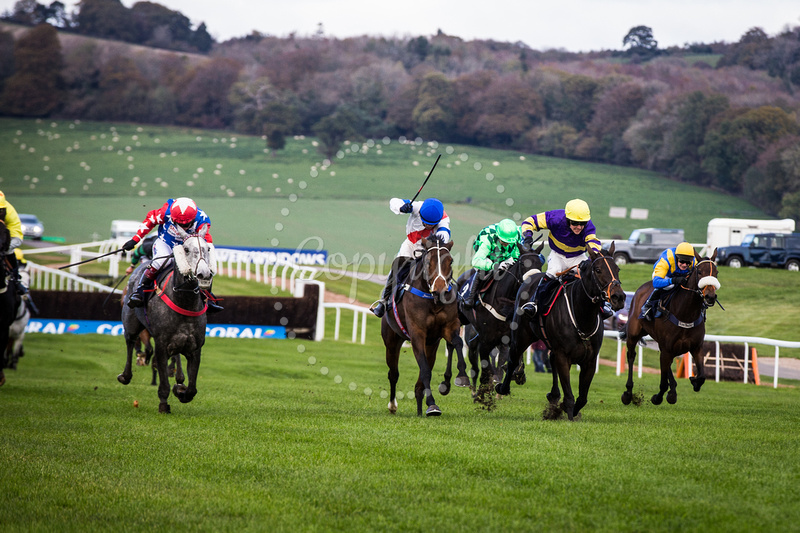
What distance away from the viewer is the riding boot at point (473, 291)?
11.6 m

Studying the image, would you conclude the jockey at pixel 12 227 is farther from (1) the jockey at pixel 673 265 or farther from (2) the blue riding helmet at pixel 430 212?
(1) the jockey at pixel 673 265

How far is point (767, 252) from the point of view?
37.8 meters

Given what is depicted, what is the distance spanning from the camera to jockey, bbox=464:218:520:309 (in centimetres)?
1145

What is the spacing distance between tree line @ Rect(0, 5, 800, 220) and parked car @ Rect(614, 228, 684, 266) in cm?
1411

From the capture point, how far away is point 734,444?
7.66m

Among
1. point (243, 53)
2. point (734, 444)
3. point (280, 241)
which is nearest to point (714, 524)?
point (734, 444)

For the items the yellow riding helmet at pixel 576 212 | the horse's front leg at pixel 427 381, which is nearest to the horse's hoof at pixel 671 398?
the yellow riding helmet at pixel 576 212

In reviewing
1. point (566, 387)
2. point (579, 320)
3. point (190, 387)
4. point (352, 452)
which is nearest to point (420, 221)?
point (579, 320)

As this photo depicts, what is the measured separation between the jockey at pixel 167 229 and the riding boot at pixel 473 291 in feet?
11.1

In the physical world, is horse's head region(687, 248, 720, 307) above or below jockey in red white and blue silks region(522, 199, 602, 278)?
below

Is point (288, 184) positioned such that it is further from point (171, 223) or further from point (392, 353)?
point (392, 353)

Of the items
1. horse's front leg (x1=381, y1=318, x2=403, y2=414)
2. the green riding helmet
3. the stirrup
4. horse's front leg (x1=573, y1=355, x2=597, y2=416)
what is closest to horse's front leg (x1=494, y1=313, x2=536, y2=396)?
the stirrup

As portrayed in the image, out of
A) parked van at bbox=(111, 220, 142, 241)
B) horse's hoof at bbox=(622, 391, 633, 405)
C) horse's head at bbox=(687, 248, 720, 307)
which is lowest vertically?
horse's hoof at bbox=(622, 391, 633, 405)

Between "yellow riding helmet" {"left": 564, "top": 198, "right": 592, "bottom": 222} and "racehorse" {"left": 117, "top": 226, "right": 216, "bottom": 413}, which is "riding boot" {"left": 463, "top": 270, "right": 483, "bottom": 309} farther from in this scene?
"racehorse" {"left": 117, "top": 226, "right": 216, "bottom": 413}
